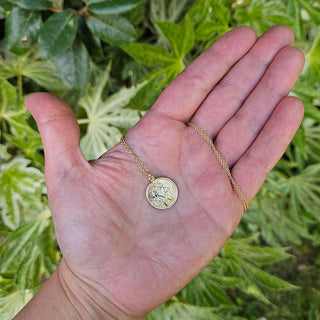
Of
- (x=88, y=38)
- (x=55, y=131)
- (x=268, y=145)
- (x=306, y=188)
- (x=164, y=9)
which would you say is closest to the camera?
(x=55, y=131)

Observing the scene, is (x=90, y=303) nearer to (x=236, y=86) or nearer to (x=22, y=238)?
(x=22, y=238)

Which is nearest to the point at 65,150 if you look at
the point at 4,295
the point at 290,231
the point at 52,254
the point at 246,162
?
the point at 52,254

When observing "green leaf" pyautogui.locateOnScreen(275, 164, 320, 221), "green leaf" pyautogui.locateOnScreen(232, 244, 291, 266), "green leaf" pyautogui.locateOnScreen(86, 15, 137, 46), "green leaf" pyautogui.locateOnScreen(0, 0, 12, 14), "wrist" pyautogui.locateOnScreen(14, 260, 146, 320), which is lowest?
"green leaf" pyautogui.locateOnScreen(232, 244, 291, 266)

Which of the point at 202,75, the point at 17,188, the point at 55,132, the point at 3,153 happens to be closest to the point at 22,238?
the point at 17,188

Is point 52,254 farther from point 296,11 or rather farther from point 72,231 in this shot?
point 296,11

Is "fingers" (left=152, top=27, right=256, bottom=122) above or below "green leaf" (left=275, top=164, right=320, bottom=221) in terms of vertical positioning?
above

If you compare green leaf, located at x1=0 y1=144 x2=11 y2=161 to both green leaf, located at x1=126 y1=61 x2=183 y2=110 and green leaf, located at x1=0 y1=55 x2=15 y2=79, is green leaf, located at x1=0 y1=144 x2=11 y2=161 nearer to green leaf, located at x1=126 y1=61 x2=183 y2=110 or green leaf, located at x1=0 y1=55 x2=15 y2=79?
green leaf, located at x1=0 y1=55 x2=15 y2=79

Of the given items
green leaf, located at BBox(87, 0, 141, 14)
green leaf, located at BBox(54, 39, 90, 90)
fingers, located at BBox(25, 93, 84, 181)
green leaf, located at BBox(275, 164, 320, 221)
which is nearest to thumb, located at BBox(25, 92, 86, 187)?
fingers, located at BBox(25, 93, 84, 181)
